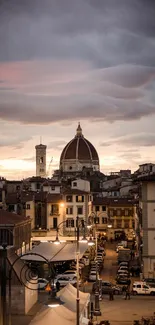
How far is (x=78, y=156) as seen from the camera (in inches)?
5536

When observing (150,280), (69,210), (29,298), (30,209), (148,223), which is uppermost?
(30,209)

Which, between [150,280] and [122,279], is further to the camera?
[122,279]

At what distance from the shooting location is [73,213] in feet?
199

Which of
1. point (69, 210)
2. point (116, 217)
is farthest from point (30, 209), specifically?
point (116, 217)

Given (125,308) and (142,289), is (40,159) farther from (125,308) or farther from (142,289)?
(125,308)

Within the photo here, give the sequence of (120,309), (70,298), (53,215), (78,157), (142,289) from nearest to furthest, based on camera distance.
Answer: (70,298) → (120,309) → (142,289) → (53,215) → (78,157)

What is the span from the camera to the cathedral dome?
463 ft

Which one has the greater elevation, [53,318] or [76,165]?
[76,165]

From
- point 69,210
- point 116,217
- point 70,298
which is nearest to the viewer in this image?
point 70,298

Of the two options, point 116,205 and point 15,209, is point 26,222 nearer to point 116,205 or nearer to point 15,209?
point 15,209

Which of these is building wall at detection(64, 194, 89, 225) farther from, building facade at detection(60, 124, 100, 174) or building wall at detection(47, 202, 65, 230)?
building facade at detection(60, 124, 100, 174)

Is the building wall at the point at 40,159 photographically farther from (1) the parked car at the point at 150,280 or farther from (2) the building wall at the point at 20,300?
(2) the building wall at the point at 20,300

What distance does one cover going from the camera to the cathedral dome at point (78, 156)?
141 metres

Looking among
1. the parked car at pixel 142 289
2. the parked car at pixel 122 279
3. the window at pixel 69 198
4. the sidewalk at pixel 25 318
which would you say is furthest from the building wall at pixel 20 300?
the window at pixel 69 198
